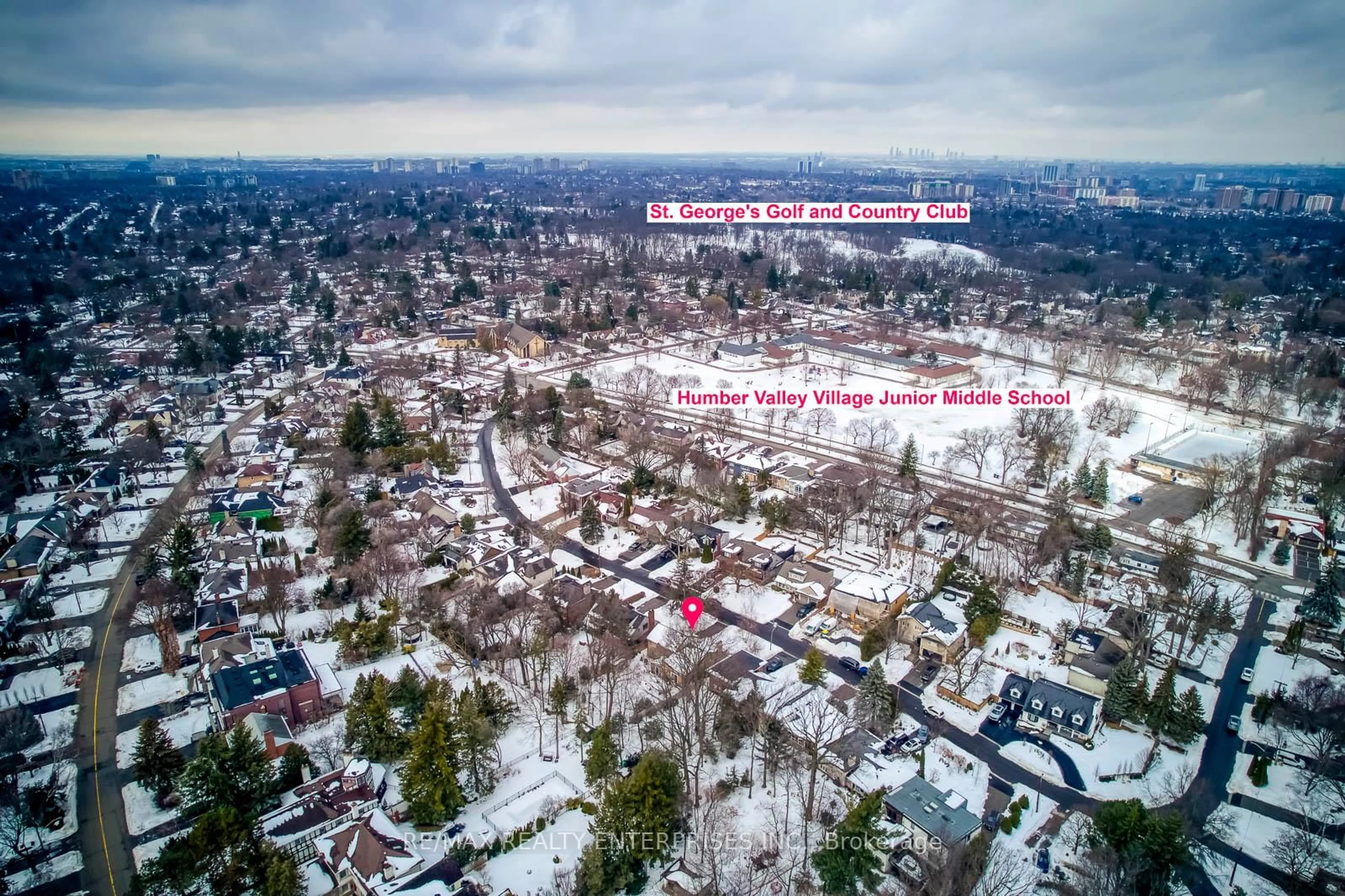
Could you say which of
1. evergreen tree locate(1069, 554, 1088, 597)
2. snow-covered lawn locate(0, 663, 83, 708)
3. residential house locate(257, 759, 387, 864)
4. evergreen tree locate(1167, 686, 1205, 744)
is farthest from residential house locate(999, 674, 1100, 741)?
snow-covered lawn locate(0, 663, 83, 708)

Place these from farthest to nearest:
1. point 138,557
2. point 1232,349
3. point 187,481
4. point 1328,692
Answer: point 1232,349
point 187,481
point 138,557
point 1328,692

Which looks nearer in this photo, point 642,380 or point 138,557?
point 138,557

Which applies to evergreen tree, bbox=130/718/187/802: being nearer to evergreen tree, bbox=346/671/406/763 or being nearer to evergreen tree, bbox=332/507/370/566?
evergreen tree, bbox=346/671/406/763

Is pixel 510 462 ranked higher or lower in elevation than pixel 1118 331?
lower

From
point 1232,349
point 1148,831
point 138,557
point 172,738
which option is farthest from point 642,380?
point 1232,349

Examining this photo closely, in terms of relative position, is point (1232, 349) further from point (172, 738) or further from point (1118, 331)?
point (172, 738)

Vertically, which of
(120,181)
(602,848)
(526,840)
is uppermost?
(120,181)

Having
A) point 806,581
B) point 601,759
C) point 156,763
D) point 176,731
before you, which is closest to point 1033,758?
point 806,581

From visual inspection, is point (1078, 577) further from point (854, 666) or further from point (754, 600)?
point (754, 600)
